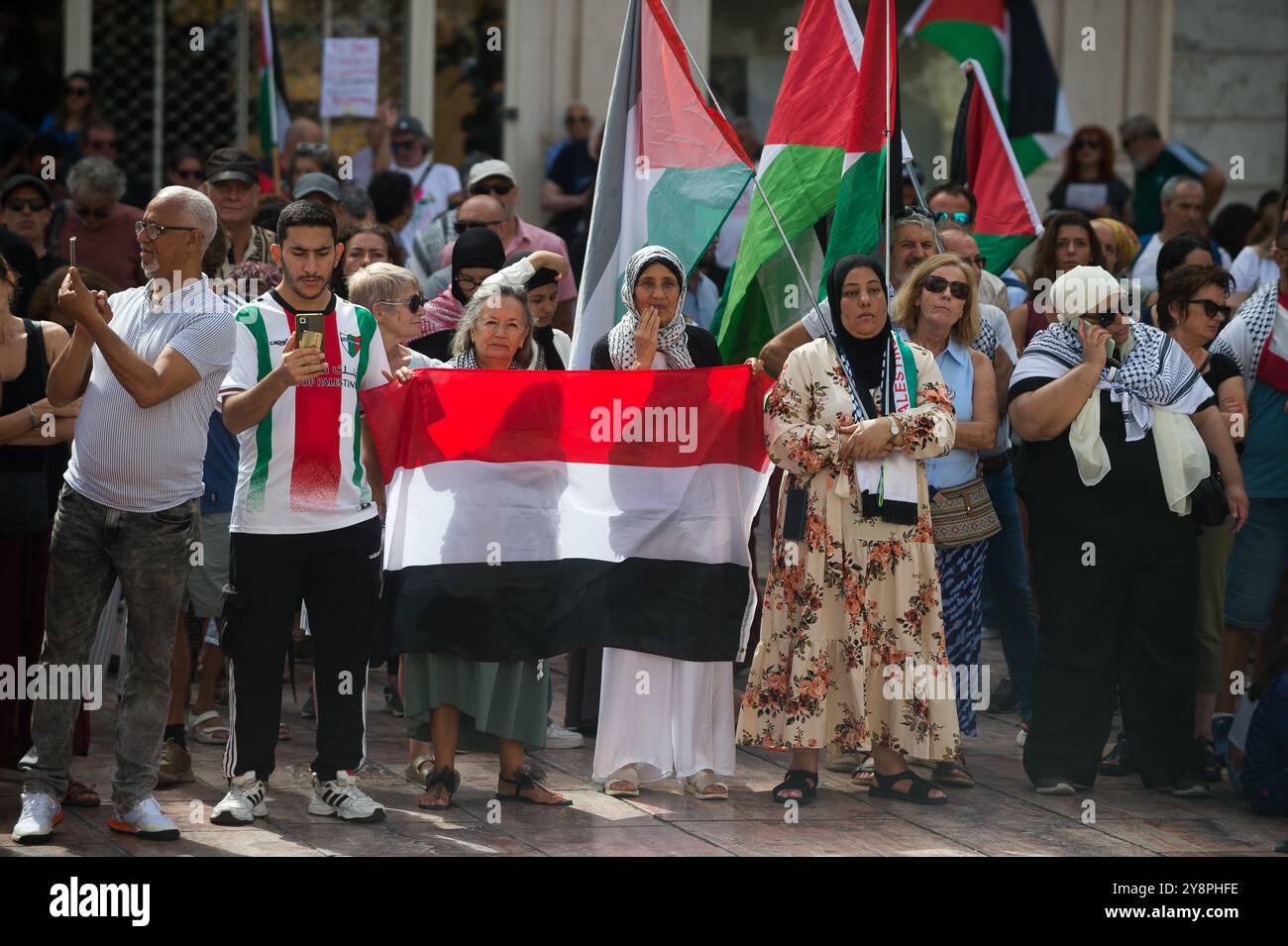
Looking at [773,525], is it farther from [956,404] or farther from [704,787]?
[704,787]

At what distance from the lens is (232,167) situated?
9008 mm

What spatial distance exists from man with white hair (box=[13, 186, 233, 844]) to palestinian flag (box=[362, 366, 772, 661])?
82cm

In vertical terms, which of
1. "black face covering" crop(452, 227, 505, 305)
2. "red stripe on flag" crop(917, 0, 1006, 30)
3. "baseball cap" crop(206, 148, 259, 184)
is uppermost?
"red stripe on flag" crop(917, 0, 1006, 30)

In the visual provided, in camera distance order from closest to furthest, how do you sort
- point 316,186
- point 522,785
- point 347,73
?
point 522,785 → point 316,186 → point 347,73

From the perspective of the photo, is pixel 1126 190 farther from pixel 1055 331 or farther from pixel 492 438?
pixel 492 438

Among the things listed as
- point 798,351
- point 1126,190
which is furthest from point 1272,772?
point 1126,190

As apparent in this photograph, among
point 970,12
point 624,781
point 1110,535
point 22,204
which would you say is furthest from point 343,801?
point 970,12

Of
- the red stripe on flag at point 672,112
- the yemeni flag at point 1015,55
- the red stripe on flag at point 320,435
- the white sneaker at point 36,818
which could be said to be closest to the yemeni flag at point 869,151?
the red stripe on flag at point 672,112

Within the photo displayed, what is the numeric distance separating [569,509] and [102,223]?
4738 millimetres

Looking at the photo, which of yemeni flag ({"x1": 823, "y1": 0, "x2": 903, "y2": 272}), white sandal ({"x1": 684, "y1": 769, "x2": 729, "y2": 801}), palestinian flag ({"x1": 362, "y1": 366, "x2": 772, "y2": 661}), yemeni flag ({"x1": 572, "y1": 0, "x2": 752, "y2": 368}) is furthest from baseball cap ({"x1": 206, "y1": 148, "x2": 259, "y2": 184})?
white sandal ({"x1": 684, "y1": 769, "x2": 729, "y2": 801})

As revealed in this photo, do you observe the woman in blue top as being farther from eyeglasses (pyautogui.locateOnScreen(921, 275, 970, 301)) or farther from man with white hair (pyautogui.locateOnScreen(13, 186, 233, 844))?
man with white hair (pyautogui.locateOnScreen(13, 186, 233, 844))

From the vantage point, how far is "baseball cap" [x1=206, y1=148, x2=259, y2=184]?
29.3ft

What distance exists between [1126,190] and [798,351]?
6.96 metres
